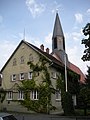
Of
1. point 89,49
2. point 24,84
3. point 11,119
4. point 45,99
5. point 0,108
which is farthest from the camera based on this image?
point 0,108

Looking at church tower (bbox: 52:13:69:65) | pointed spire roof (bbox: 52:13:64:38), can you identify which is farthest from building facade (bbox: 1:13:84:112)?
pointed spire roof (bbox: 52:13:64:38)

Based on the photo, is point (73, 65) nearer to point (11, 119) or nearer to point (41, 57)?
point (41, 57)

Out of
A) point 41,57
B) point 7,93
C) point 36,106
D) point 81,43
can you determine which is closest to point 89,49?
point 81,43

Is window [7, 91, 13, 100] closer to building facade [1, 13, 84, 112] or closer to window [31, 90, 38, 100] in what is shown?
building facade [1, 13, 84, 112]

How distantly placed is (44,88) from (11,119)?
19.6m

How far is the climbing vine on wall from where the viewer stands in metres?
31.0

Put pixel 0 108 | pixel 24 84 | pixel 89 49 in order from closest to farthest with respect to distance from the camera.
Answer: pixel 89 49 → pixel 24 84 → pixel 0 108

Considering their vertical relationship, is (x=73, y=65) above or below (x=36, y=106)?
above

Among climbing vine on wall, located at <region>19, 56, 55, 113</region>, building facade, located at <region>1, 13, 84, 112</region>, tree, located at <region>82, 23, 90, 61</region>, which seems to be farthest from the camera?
building facade, located at <region>1, 13, 84, 112</region>

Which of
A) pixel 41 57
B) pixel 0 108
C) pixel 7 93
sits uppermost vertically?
pixel 41 57

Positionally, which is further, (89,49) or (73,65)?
(73,65)

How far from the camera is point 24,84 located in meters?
33.6

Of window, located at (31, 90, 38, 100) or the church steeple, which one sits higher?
the church steeple

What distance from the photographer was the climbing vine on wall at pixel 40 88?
31016mm
